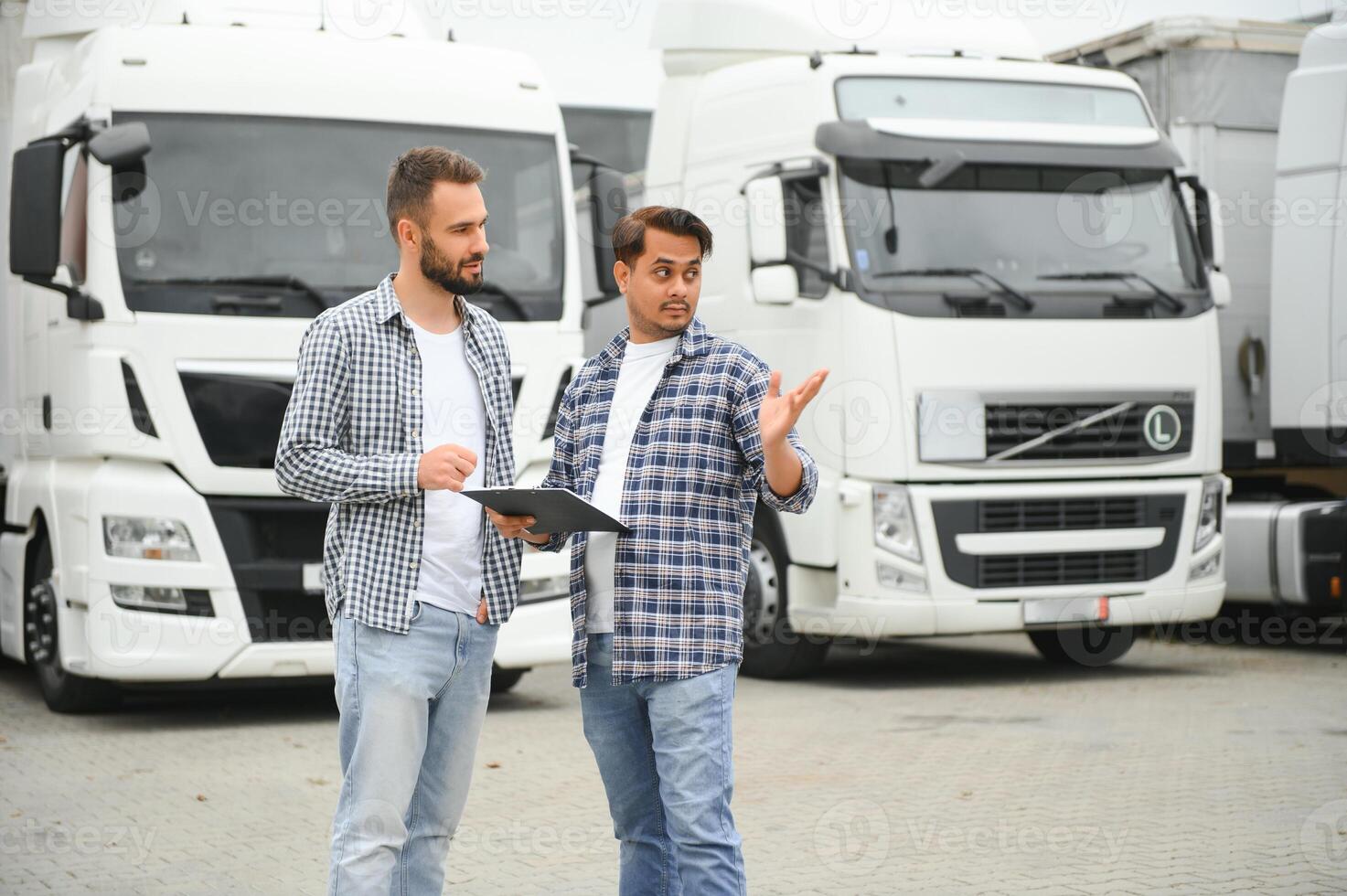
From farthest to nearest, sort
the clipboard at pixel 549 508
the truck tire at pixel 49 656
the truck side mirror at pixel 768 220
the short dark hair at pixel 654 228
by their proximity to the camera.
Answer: the truck side mirror at pixel 768 220, the truck tire at pixel 49 656, the short dark hair at pixel 654 228, the clipboard at pixel 549 508

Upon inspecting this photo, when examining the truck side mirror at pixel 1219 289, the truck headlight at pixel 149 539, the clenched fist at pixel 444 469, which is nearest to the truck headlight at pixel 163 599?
the truck headlight at pixel 149 539

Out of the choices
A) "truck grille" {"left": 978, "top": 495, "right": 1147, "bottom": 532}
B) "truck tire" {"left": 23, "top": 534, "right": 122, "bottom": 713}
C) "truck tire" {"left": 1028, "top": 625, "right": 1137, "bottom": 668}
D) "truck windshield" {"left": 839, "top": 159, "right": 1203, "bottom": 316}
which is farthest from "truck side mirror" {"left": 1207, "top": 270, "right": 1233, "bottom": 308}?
→ "truck tire" {"left": 23, "top": 534, "right": 122, "bottom": 713}

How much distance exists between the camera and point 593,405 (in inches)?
170

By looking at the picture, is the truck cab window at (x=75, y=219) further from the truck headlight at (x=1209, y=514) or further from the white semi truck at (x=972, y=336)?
the truck headlight at (x=1209, y=514)

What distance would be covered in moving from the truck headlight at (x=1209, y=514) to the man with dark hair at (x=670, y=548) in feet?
23.6

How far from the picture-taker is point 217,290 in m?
8.82

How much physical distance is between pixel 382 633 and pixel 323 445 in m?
0.43

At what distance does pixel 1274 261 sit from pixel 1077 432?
7.95 feet

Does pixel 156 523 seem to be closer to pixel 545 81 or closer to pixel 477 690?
pixel 545 81

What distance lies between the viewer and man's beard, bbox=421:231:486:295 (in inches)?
159

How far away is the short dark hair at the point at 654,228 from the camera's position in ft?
13.6

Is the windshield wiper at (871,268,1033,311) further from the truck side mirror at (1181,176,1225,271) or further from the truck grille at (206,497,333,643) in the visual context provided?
the truck grille at (206,497,333,643)

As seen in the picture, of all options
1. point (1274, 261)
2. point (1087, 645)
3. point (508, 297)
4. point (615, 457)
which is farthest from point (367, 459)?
point (1274, 261)

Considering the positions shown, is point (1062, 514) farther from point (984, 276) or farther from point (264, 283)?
point (264, 283)
